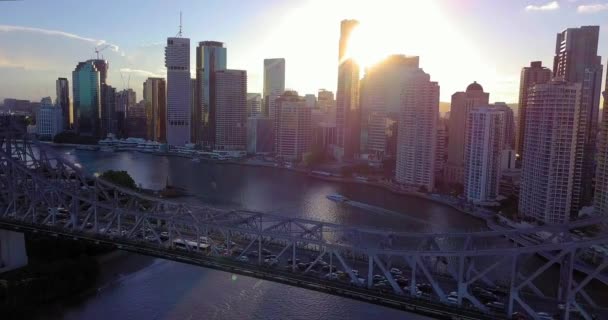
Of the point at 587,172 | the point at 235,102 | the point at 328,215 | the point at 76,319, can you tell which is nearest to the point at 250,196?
the point at 328,215

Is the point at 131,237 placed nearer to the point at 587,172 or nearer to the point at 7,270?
the point at 7,270

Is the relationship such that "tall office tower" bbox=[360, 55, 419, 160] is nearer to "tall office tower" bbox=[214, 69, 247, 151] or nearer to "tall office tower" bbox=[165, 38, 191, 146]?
"tall office tower" bbox=[214, 69, 247, 151]

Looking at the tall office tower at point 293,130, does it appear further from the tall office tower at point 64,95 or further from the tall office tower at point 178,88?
the tall office tower at point 64,95

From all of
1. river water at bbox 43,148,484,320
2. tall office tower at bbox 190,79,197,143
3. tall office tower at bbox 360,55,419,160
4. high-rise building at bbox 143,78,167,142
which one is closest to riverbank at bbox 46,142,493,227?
river water at bbox 43,148,484,320

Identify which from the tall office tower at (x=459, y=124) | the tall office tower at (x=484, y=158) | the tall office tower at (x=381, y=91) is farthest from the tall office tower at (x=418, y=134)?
the tall office tower at (x=381, y=91)

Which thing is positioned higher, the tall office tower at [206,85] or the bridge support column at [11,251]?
the tall office tower at [206,85]

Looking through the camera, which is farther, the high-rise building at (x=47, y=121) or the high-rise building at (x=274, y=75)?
the high-rise building at (x=274, y=75)
